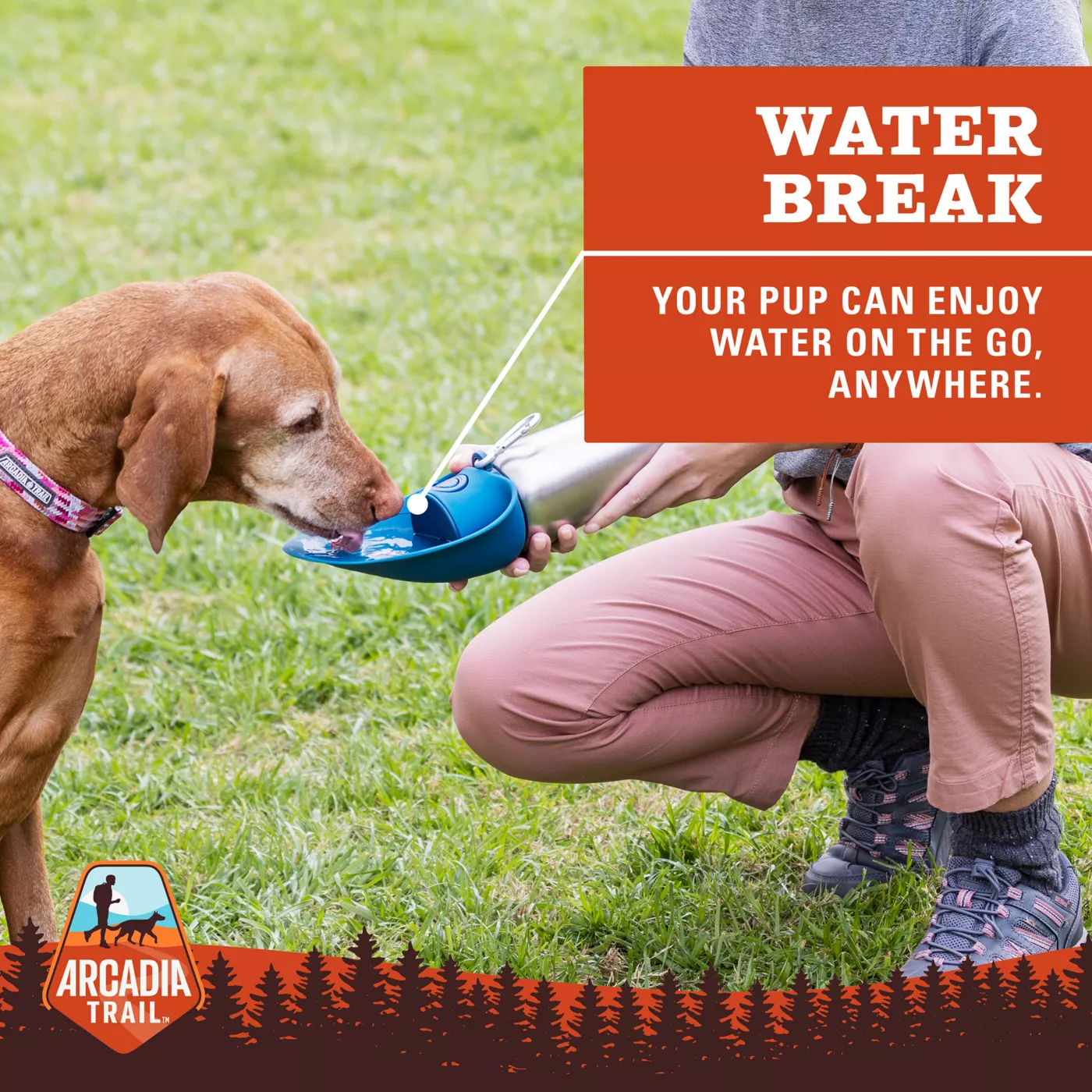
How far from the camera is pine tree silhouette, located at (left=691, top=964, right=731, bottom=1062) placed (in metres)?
2.52

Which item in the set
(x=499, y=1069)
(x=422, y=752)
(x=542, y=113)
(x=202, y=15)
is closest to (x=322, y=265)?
(x=542, y=113)

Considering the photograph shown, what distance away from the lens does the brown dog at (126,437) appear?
266cm

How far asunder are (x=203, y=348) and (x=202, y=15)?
28.1ft

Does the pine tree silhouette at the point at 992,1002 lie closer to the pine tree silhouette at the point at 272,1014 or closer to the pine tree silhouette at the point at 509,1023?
the pine tree silhouette at the point at 509,1023

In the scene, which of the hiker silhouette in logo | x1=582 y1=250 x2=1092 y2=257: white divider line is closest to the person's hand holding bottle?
x1=582 y1=250 x2=1092 y2=257: white divider line

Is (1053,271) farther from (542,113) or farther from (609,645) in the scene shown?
A: (542,113)

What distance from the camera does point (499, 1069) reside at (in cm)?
249

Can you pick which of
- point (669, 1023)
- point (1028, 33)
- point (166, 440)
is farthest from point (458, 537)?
point (1028, 33)

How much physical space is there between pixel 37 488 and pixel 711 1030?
4.91 ft

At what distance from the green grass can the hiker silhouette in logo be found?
1.96 ft

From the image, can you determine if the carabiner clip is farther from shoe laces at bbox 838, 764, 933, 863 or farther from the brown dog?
shoe laces at bbox 838, 764, 933, 863

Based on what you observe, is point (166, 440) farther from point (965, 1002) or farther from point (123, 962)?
point (965, 1002)

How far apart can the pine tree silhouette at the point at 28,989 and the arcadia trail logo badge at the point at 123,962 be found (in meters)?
0.02

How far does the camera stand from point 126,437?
2.66 meters
